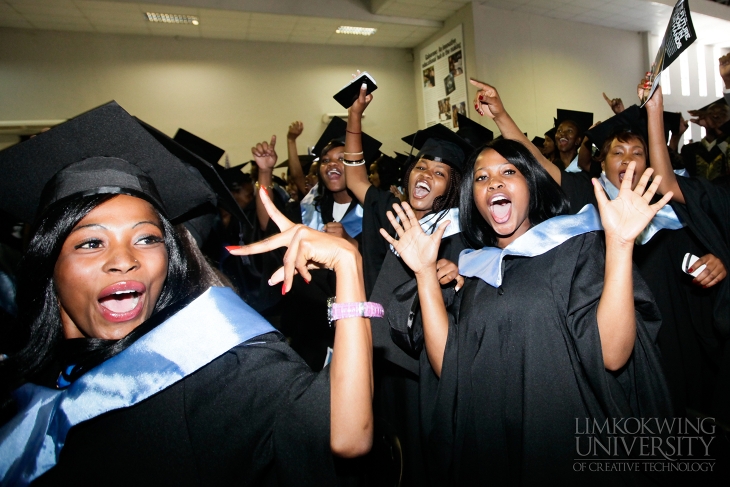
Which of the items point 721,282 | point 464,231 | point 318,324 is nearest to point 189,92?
point 318,324

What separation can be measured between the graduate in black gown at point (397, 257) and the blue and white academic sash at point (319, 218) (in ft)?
A: 1.54

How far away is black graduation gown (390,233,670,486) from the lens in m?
1.57

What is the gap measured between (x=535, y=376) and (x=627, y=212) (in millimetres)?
668

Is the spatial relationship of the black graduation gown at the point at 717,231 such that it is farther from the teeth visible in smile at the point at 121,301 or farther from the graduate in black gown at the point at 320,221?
the teeth visible in smile at the point at 121,301

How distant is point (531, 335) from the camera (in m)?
1.64

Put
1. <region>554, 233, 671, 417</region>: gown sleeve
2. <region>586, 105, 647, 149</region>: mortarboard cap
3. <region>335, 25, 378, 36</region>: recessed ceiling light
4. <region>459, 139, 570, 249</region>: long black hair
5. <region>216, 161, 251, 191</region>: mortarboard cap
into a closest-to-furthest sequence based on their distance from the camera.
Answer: <region>554, 233, 671, 417</region>: gown sleeve < <region>459, 139, 570, 249</region>: long black hair < <region>586, 105, 647, 149</region>: mortarboard cap < <region>216, 161, 251, 191</region>: mortarboard cap < <region>335, 25, 378, 36</region>: recessed ceiling light

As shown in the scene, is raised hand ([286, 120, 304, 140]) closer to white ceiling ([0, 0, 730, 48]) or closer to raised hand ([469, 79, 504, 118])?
raised hand ([469, 79, 504, 118])

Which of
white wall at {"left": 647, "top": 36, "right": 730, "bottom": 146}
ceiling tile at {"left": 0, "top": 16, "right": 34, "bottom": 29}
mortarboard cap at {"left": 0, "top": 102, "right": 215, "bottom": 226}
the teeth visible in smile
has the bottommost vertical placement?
the teeth visible in smile

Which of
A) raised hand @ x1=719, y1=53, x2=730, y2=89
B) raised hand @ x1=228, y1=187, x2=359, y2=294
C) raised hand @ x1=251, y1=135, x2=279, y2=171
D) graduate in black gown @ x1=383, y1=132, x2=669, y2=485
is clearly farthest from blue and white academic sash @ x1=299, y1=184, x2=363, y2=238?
raised hand @ x1=719, y1=53, x2=730, y2=89

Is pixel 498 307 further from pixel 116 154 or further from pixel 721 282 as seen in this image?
pixel 721 282

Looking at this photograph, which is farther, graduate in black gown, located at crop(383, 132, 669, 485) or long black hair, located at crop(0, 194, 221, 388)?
graduate in black gown, located at crop(383, 132, 669, 485)

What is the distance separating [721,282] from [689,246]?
11.6 inches

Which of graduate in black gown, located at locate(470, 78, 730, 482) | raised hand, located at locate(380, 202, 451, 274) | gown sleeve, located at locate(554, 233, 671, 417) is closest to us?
gown sleeve, located at locate(554, 233, 671, 417)

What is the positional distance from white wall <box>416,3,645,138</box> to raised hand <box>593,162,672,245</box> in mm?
7249
